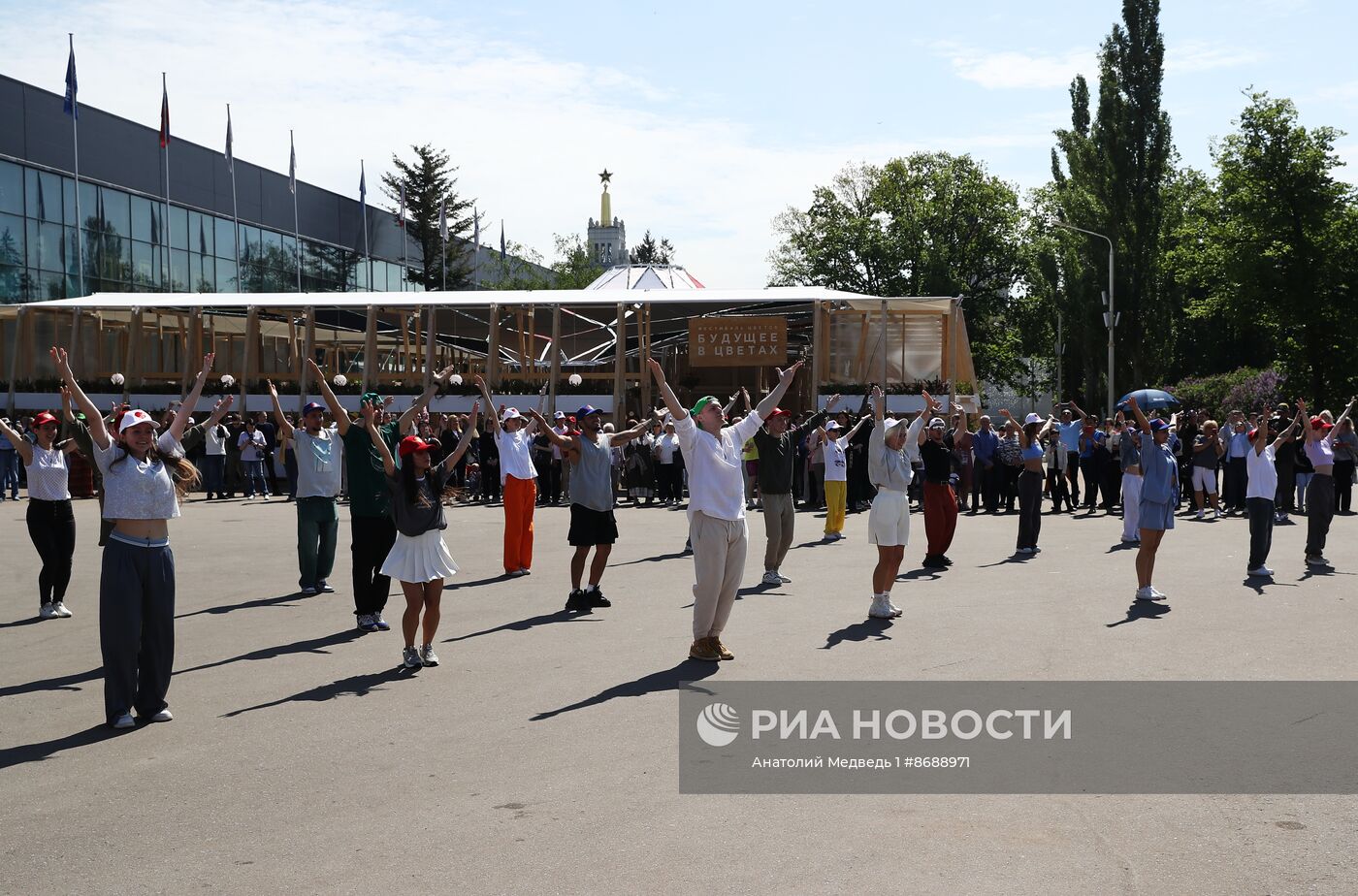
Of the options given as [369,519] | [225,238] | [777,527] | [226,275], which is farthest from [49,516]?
[225,238]

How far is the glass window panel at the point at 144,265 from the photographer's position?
51.6 metres

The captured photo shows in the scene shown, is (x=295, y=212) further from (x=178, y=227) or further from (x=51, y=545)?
(x=51, y=545)

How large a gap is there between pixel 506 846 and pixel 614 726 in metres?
2.07

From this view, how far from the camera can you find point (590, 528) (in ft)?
39.2

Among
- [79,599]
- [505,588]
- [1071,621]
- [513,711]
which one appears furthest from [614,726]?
[79,599]

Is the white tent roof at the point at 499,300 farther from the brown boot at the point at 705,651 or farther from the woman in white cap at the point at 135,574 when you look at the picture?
the woman in white cap at the point at 135,574

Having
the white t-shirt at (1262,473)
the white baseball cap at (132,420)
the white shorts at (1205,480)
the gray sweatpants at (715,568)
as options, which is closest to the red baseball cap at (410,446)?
the white baseball cap at (132,420)

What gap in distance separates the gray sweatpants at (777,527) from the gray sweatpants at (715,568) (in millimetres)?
4250

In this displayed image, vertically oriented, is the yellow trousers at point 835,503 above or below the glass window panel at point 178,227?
below

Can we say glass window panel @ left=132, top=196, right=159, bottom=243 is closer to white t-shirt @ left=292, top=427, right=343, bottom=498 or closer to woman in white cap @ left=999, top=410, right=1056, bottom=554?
white t-shirt @ left=292, top=427, right=343, bottom=498

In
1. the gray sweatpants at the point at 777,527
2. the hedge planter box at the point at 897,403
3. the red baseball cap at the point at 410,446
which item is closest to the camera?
the red baseball cap at the point at 410,446

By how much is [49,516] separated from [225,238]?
49.4 m

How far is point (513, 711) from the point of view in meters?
7.71

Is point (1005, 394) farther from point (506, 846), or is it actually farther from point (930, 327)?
point (506, 846)
